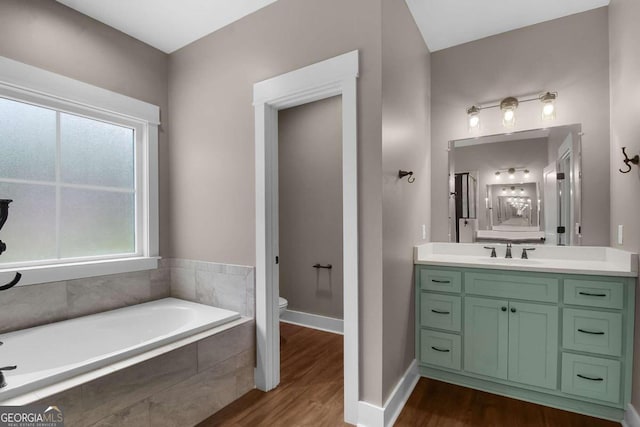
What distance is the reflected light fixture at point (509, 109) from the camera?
2.44 meters

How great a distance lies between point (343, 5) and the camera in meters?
1.85

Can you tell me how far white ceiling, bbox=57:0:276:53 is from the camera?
212cm

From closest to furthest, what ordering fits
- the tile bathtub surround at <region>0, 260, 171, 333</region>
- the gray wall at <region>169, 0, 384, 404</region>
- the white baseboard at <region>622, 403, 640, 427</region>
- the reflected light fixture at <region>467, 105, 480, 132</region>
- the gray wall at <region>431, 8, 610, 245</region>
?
1. the white baseboard at <region>622, 403, 640, 427</region>
2. the gray wall at <region>169, 0, 384, 404</region>
3. the tile bathtub surround at <region>0, 260, 171, 333</region>
4. the gray wall at <region>431, 8, 610, 245</region>
5. the reflected light fixture at <region>467, 105, 480, 132</region>

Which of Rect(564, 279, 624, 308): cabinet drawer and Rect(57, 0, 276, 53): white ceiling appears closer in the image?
Rect(564, 279, 624, 308): cabinet drawer

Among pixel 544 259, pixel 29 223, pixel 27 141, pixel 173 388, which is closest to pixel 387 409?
pixel 173 388

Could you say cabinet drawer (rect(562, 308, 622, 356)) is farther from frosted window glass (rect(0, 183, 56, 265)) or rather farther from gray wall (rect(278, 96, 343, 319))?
frosted window glass (rect(0, 183, 56, 265))

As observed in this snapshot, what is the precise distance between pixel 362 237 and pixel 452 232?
1277mm

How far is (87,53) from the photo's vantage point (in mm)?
2225

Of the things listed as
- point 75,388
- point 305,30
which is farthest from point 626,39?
point 75,388

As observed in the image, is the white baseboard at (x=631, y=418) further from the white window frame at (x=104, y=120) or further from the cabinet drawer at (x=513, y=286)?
the white window frame at (x=104, y=120)

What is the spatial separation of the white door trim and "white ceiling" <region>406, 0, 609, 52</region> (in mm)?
886

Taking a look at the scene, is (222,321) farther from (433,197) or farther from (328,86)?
(433,197)

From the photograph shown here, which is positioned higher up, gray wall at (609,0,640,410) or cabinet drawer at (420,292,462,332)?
gray wall at (609,0,640,410)

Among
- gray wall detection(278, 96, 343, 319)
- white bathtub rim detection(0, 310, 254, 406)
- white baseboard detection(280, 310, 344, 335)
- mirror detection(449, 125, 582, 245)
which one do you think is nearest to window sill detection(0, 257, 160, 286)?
white bathtub rim detection(0, 310, 254, 406)
